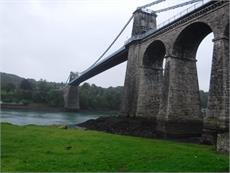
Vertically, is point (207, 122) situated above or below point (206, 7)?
below

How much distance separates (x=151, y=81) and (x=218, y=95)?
578 inches

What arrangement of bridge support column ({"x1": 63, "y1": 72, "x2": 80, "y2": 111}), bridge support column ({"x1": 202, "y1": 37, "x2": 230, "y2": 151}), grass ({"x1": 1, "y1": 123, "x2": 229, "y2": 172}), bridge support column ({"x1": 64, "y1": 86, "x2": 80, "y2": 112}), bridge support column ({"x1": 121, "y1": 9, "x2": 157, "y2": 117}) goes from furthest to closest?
bridge support column ({"x1": 63, "y1": 72, "x2": 80, "y2": 111}) < bridge support column ({"x1": 64, "y1": 86, "x2": 80, "y2": 112}) < bridge support column ({"x1": 121, "y1": 9, "x2": 157, "y2": 117}) < bridge support column ({"x1": 202, "y1": 37, "x2": 230, "y2": 151}) < grass ({"x1": 1, "y1": 123, "x2": 229, "y2": 172})

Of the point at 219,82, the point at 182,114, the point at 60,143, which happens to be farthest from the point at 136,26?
the point at 60,143

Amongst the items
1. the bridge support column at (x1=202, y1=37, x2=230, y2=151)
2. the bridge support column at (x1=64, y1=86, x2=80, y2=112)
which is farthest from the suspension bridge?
Answer: the bridge support column at (x1=64, y1=86, x2=80, y2=112)

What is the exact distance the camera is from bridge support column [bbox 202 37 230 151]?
2089 centimetres

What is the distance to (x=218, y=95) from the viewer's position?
21641 millimetres

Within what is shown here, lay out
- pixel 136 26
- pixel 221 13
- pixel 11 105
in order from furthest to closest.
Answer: pixel 11 105
pixel 136 26
pixel 221 13

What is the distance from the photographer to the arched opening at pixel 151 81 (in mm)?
34875

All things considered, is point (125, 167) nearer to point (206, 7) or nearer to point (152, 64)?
point (206, 7)

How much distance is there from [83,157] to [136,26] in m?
33.8

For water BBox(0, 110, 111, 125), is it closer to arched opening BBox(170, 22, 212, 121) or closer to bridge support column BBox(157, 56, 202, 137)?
bridge support column BBox(157, 56, 202, 137)

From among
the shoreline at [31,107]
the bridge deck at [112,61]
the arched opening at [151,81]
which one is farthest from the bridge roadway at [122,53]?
the shoreline at [31,107]

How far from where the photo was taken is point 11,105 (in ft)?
253

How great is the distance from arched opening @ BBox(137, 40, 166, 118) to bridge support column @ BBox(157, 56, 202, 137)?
18.9 feet
